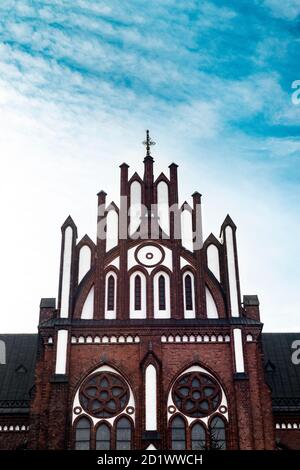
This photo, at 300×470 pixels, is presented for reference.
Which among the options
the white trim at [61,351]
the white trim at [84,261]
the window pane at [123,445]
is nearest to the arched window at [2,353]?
the white trim at [61,351]

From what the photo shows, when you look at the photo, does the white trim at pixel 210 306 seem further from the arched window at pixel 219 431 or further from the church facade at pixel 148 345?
the arched window at pixel 219 431

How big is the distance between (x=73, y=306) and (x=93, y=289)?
1.25 metres

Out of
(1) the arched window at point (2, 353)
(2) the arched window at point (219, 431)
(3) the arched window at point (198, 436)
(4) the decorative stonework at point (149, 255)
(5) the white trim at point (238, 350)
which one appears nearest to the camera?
(2) the arched window at point (219, 431)

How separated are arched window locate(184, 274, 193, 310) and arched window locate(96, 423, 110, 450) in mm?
6512

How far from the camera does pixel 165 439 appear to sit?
28.6 m

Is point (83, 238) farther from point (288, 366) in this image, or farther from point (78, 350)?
point (288, 366)

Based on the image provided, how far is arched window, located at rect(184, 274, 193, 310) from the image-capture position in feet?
103

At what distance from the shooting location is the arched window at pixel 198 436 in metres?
28.9

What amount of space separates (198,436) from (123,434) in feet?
10.6

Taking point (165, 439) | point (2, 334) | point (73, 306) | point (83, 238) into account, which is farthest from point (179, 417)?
point (2, 334)

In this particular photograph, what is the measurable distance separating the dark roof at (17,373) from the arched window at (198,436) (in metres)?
9.62

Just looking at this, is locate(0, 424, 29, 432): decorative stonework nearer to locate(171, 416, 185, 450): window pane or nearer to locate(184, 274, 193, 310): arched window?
locate(171, 416, 185, 450): window pane

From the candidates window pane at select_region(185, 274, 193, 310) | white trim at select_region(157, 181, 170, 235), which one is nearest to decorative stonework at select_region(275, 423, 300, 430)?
window pane at select_region(185, 274, 193, 310)

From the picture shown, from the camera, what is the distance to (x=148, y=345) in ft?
99.2
